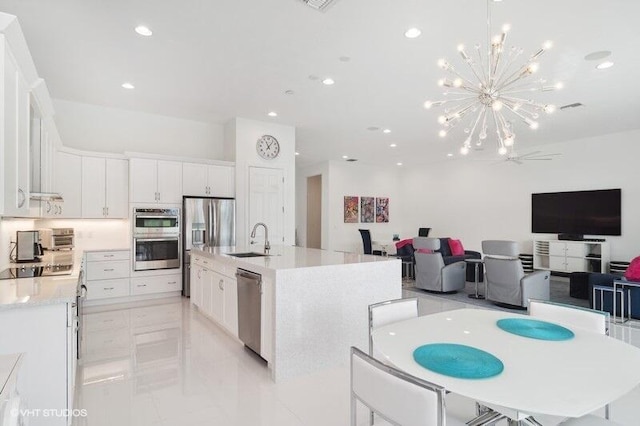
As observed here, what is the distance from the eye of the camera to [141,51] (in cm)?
379

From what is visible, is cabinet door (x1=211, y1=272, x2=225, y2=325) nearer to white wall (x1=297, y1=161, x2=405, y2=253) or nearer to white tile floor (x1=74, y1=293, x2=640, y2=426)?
white tile floor (x1=74, y1=293, x2=640, y2=426)

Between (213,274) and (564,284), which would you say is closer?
(213,274)

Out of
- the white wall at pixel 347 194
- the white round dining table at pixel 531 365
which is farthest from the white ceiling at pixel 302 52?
the white wall at pixel 347 194

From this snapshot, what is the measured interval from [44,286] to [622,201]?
370 inches

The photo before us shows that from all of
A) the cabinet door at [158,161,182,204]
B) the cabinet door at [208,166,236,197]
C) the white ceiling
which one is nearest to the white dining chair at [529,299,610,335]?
the white ceiling

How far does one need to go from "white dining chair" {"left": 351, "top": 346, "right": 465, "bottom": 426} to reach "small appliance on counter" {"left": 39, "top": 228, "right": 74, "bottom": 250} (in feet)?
17.0

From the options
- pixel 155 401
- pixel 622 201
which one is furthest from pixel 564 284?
pixel 155 401

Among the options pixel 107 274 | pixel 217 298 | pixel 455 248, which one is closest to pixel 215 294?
pixel 217 298

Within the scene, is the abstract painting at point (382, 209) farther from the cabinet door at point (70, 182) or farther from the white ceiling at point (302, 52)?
the cabinet door at point (70, 182)

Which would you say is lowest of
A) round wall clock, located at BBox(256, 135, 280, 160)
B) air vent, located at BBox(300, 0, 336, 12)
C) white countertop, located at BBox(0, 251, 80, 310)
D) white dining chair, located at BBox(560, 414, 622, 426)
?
white dining chair, located at BBox(560, 414, 622, 426)

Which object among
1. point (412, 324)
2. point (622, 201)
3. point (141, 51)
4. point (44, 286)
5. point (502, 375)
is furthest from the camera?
point (622, 201)

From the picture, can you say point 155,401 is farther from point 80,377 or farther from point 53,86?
point 53,86

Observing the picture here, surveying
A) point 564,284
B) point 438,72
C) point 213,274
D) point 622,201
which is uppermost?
point 438,72

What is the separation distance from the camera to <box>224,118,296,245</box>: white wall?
631 cm
